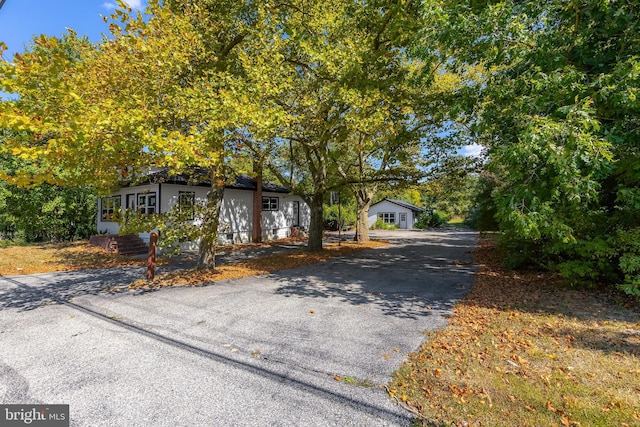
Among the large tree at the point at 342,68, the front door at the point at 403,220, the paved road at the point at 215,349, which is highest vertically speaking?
the large tree at the point at 342,68

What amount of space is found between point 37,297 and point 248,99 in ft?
21.8

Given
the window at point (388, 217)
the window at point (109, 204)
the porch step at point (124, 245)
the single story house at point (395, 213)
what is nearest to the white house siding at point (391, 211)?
the single story house at point (395, 213)

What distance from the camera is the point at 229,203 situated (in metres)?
18.6

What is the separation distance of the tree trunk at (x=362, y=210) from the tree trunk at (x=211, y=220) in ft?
39.1

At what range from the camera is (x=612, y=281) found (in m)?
7.30

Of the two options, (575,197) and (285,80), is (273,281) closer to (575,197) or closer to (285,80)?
(285,80)

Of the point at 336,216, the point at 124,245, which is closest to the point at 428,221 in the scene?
the point at 336,216

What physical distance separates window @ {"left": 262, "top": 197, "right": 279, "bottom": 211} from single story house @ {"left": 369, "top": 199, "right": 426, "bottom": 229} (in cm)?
2388

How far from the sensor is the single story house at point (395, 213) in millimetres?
43625

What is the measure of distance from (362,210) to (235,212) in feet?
27.0

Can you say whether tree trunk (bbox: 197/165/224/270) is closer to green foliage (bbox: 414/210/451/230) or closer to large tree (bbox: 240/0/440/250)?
large tree (bbox: 240/0/440/250)

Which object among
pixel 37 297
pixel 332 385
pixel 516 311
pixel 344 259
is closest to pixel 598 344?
pixel 516 311

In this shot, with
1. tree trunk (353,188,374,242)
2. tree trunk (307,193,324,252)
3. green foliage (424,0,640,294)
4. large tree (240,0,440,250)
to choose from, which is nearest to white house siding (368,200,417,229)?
tree trunk (353,188,374,242)

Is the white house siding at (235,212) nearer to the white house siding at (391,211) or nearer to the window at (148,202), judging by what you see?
the window at (148,202)
